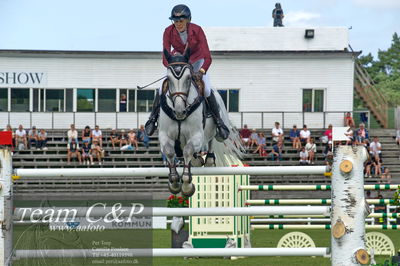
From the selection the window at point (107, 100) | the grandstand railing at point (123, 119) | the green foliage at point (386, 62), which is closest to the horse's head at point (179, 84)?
the grandstand railing at point (123, 119)

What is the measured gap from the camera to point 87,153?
2811 cm

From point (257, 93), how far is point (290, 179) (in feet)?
21.5

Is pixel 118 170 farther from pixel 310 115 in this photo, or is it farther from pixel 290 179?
pixel 310 115

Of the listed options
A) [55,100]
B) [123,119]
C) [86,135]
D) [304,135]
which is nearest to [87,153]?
[86,135]

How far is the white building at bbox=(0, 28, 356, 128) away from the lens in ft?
107

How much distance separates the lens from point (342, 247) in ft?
18.9

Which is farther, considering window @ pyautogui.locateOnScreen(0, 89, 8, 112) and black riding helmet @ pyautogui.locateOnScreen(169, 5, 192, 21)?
window @ pyautogui.locateOnScreen(0, 89, 8, 112)

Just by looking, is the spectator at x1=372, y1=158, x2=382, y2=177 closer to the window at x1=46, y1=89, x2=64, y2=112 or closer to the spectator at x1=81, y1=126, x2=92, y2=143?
the spectator at x1=81, y1=126, x2=92, y2=143

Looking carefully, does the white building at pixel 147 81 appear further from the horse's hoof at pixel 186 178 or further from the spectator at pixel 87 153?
the horse's hoof at pixel 186 178

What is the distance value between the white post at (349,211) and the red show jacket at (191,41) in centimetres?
229

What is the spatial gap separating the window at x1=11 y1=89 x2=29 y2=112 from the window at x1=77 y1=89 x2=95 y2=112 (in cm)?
204

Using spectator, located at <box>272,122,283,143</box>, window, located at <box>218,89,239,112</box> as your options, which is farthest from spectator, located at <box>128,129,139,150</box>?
window, located at <box>218,89,239,112</box>

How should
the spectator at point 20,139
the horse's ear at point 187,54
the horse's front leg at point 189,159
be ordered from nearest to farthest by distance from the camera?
1. the horse's front leg at point 189,159
2. the horse's ear at point 187,54
3. the spectator at point 20,139

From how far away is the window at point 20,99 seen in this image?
32.5 metres
